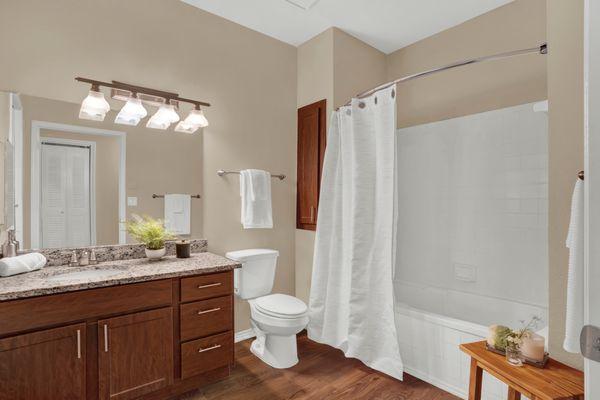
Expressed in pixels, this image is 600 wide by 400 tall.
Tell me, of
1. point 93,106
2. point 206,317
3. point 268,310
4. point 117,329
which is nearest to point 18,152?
point 93,106

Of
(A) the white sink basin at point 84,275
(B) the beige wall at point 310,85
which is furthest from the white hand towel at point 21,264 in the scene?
(B) the beige wall at point 310,85

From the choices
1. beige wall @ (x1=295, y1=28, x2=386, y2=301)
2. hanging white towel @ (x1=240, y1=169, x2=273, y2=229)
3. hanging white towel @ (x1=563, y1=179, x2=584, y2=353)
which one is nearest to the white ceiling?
beige wall @ (x1=295, y1=28, x2=386, y2=301)

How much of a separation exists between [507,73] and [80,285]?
124 inches

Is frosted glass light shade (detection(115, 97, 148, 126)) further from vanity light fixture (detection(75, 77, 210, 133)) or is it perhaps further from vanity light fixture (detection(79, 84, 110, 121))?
vanity light fixture (detection(79, 84, 110, 121))

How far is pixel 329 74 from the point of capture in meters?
2.85

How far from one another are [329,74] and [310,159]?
29.8 inches

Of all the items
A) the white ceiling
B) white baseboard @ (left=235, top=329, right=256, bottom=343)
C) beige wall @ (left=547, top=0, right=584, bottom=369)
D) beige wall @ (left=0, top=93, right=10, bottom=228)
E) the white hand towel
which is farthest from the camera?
white baseboard @ (left=235, top=329, right=256, bottom=343)

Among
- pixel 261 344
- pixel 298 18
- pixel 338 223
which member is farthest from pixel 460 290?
pixel 298 18

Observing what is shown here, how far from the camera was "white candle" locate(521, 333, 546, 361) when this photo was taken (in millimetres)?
1341

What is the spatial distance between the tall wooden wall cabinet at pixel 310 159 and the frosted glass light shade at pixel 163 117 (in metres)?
1.18

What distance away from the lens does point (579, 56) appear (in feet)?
4.17

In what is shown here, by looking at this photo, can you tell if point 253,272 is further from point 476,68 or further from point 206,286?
point 476,68

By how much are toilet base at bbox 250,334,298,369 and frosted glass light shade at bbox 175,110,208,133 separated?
1666 mm

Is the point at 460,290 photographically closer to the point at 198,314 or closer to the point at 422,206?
the point at 422,206
